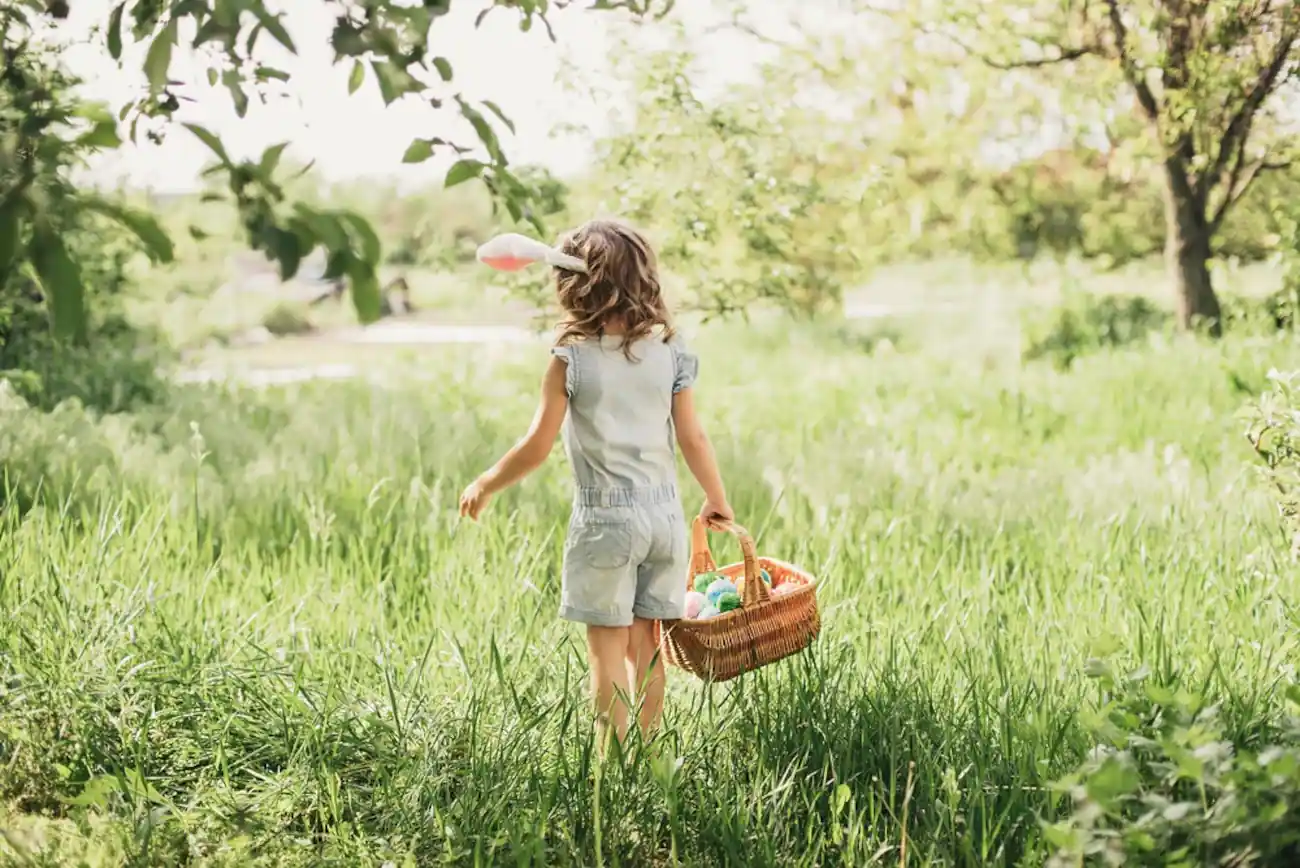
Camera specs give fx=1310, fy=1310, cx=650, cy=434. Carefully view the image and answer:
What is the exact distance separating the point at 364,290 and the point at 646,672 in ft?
6.25

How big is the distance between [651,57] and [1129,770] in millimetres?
3859

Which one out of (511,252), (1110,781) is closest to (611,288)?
(511,252)

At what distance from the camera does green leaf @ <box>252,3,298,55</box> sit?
1.76 m

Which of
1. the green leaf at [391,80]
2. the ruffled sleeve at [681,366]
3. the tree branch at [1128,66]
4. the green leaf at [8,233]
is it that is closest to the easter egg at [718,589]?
the ruffled sleeve at [681,366]

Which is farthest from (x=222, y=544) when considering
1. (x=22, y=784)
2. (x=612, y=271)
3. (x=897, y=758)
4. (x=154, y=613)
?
(x=897, y=758)

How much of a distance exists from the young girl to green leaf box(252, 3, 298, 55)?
1511 mm

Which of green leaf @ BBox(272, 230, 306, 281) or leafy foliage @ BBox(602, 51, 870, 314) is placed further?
leafy foliage @ BBox(602, 51, 870, 314)

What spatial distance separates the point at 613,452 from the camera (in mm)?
3318

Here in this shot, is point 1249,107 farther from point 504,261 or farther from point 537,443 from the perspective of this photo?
point 504,261

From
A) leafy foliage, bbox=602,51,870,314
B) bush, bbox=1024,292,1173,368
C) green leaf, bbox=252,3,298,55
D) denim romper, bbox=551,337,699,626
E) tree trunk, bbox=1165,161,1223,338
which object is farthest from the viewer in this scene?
bush, bbox=1024,292,1173,368

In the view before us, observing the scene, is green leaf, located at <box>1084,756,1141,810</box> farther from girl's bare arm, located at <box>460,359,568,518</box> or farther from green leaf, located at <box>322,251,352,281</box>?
girl's bare arm, located at <box>460,359,568,518</box>

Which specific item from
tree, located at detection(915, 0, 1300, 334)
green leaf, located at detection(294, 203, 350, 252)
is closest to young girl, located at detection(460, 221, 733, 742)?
green leaf, located at detection(294, 203, 350, 252)

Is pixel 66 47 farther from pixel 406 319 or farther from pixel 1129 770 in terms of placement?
pixel 406 319

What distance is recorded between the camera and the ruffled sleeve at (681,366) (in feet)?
11.3
